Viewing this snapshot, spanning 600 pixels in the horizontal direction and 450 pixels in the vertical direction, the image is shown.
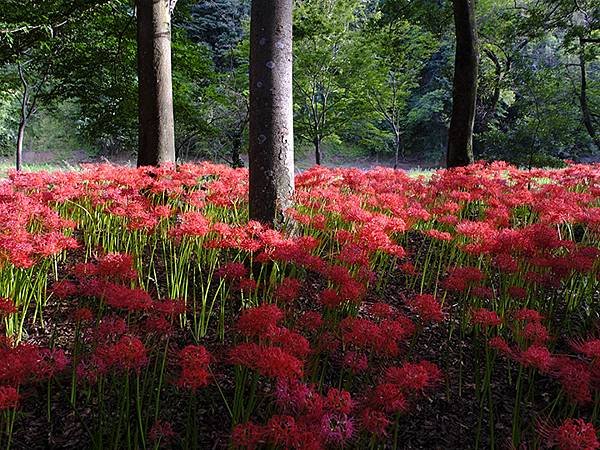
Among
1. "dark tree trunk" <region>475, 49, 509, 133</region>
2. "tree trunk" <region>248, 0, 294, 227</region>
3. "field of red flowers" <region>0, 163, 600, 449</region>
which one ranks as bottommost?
"field of red flowers" <region>0, 163, 600, 449</region>

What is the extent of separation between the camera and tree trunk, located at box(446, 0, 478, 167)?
7227 mm

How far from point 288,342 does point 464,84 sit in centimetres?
685

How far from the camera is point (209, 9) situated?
24219 mm

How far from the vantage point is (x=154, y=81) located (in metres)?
5.13

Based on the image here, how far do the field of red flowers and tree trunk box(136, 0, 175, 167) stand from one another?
0.83 m

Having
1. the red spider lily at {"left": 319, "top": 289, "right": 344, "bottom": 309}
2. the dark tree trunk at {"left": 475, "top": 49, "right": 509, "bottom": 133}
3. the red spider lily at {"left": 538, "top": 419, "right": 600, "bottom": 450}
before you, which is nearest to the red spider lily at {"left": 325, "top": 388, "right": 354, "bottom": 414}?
the red spider lily at {"left": 538, "top": 419, "right": 600, "bottom": 450}

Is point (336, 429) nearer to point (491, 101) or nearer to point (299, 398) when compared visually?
point (299, 398)

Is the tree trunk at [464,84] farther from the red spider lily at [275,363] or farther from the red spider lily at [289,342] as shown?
the red spider lily at [275,363]

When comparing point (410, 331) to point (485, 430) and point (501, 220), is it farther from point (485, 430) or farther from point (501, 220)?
point (501, 220)

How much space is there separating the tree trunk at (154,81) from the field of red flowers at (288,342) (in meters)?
0.83

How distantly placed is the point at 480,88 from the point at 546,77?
539cm

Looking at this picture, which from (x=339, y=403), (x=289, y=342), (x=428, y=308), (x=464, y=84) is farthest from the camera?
(x=464, y=84)

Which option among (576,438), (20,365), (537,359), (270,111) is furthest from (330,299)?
(270,111)

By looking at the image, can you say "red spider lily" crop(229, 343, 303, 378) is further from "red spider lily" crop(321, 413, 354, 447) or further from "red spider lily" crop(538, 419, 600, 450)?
"red spider lily" crop(538, 419, 600, 450)
